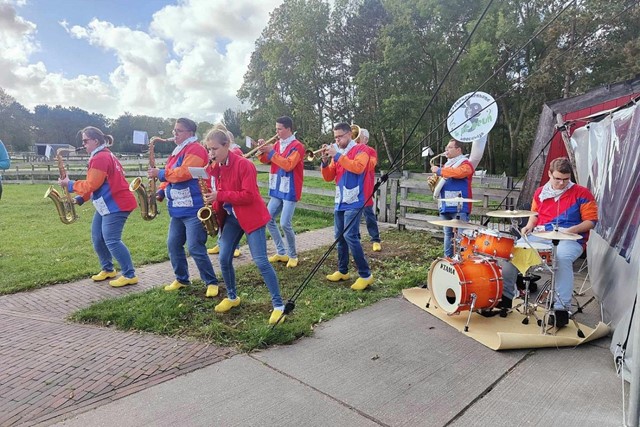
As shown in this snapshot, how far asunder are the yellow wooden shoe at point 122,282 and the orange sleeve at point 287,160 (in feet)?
7.67

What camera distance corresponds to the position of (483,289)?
3.75m

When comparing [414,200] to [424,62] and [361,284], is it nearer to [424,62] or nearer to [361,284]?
[361,284]

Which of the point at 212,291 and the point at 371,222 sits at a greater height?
the point at 371,222

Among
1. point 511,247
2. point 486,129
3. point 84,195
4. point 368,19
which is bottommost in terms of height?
point 511,247

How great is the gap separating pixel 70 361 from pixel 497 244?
3773mm

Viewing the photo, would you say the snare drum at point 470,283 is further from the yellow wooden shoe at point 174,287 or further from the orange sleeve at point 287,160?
the yellow wooden shoe at point 174,287

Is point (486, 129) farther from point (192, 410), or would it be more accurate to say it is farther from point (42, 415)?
point (42, 415)

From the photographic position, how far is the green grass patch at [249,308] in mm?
3680

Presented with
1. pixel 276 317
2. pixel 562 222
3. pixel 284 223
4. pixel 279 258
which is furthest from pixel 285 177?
pixel 562 222

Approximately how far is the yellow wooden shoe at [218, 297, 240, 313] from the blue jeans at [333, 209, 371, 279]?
50.4 inches

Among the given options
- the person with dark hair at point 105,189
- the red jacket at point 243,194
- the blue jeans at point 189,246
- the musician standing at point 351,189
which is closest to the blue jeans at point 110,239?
the person with dark hair at point 105,189

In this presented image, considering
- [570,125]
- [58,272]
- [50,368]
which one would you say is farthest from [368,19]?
[50,368]

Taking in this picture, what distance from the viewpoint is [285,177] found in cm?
574

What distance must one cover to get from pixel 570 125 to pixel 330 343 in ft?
16.8
